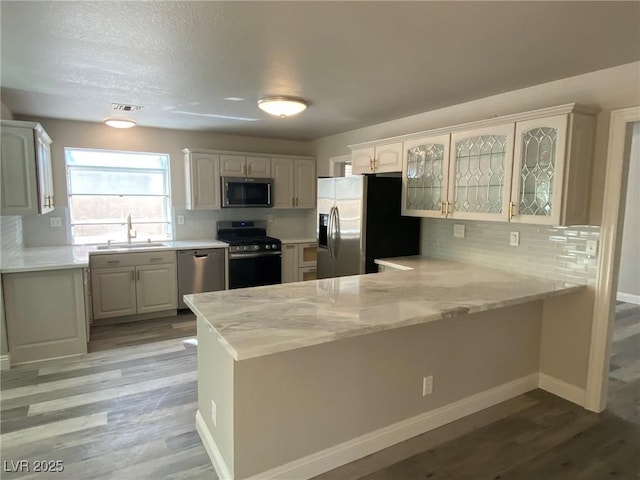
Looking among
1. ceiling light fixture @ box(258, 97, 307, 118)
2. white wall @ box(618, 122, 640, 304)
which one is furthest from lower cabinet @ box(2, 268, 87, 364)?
white wall @ box(618, 122, 640, 304)

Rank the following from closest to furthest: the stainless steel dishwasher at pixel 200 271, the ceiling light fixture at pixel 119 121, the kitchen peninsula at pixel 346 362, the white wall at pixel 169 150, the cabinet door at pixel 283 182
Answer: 1. the kitchen peninsula at pixel 346 362
2. the ceiling light fixture at pixel 119 121
3. the white wall at pixel 169 150
4. the stainless steel dishwasher at pixel 200 271
5. the cabinet door at pixel 283 182

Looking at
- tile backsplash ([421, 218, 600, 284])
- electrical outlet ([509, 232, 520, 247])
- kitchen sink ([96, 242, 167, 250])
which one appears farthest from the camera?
kitchen sink ([96, 242, 167, 250])

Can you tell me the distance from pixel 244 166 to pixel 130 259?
1.85 meters

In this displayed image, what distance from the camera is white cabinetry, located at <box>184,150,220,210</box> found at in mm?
4945

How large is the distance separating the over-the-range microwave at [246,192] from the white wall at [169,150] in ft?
1.32

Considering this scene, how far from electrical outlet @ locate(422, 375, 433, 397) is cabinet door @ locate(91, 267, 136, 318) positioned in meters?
3.45

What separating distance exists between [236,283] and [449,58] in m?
3.62

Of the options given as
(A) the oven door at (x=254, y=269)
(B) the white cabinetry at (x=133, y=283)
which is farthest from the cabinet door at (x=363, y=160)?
(B) the white cabinetry at (x=133, y=283)

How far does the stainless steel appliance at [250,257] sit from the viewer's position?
4977mm

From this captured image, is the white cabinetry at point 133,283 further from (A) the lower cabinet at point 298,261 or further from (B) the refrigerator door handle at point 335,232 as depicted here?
(B) the refrigerator door handle at point 335,232

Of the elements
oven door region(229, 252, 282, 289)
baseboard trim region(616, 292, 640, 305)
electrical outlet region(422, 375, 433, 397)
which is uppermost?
oven door region(229, 252, 282, 289)

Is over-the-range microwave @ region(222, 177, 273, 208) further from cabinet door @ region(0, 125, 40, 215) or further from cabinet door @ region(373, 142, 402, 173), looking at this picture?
cabinet door @ region(0, 125, 40, 215)

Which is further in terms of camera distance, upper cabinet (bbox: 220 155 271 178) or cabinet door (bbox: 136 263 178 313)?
upper cabinet (bbox: 220 155 271 178)

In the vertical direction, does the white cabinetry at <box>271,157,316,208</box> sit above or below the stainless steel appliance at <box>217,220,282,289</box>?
above
